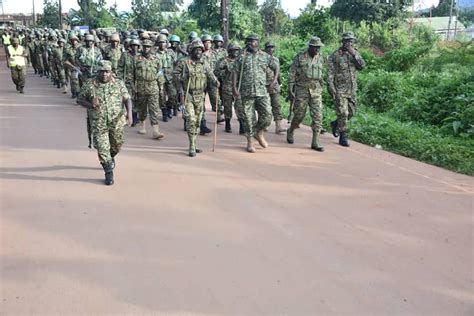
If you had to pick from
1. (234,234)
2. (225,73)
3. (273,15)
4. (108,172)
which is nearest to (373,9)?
(273,15)

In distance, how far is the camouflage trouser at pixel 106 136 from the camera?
21.2 feet

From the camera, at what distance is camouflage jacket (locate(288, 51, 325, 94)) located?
8383 mm

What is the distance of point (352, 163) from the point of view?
7.74 metres

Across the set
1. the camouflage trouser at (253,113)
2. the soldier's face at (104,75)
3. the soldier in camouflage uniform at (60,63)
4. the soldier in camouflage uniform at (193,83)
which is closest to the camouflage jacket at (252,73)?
the camouflage trouser at (253,113)

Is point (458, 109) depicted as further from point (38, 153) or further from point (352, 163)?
point (38, 153)

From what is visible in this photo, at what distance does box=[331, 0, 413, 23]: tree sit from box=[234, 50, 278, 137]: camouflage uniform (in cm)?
2046

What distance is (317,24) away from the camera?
23.9 meters

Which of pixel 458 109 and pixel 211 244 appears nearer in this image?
pixel 211 244

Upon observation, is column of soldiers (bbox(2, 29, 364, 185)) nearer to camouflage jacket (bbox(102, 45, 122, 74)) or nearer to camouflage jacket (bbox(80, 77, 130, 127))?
camouflage jacket (bbox(80, 77, 130, 127))

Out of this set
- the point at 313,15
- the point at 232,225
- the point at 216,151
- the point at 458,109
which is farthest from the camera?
the point at 313,15

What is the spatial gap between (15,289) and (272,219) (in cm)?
255

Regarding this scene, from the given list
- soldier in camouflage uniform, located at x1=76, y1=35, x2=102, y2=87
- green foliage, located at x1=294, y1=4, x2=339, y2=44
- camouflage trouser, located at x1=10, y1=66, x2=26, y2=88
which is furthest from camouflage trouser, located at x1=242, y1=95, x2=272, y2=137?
green foliage, located at x1=294, y1=4, x2=339, y2=44

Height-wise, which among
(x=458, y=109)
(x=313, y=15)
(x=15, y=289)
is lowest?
(x=15, y=289)

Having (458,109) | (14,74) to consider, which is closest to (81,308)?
(458,109)
